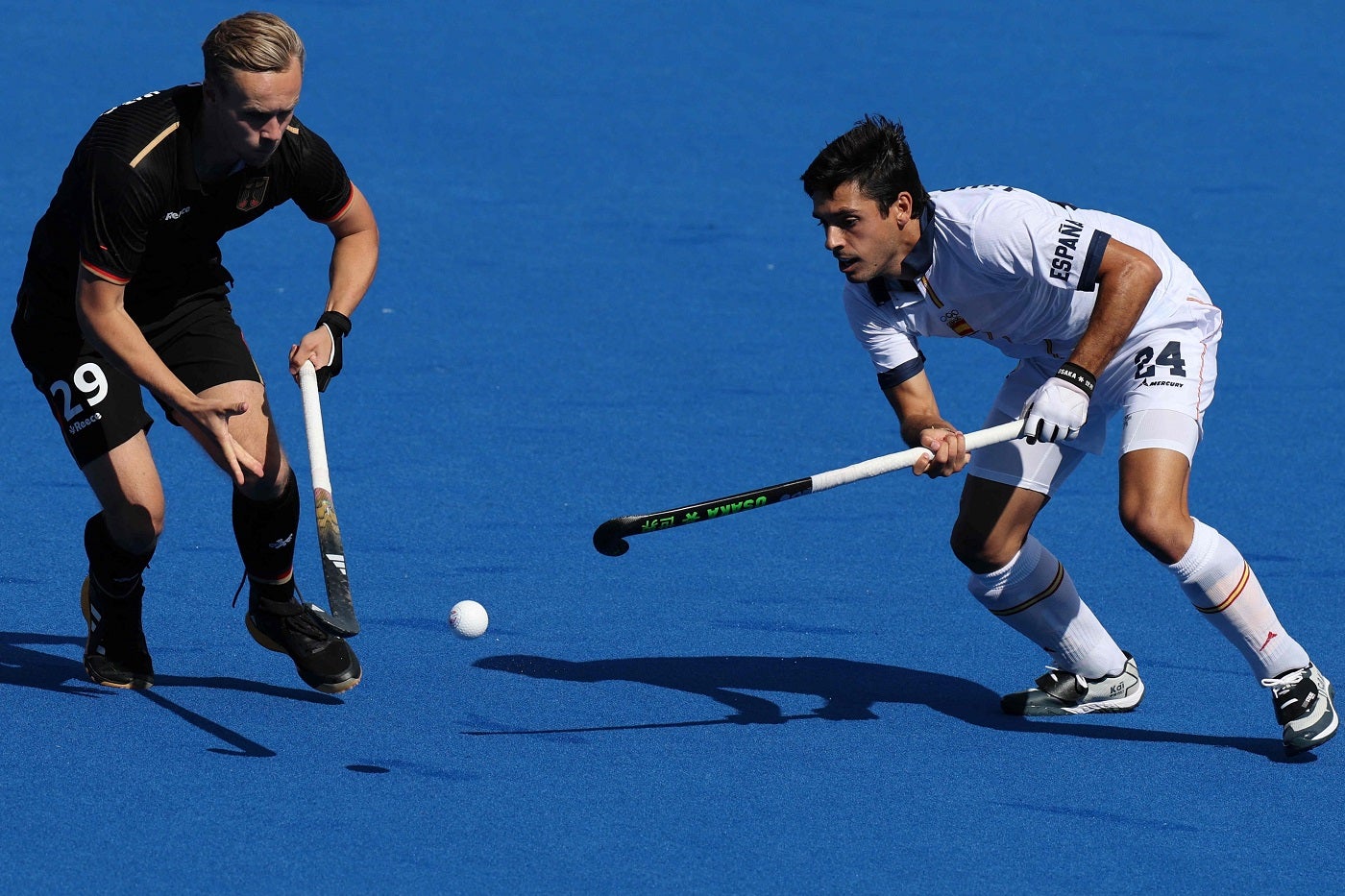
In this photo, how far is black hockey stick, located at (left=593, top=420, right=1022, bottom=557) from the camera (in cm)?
399

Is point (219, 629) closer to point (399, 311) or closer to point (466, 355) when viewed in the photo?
point (466, 355)

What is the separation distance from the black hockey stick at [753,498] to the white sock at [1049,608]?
42 cm

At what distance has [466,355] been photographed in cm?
785

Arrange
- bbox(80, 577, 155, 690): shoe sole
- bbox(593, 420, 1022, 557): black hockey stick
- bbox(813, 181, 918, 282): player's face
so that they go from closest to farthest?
bbox(593, 420, 1022, 557): black hockey stick
bbox(813, 181, 918, 282): player's face
bbox(80, 577, 155, 690): shoe sole

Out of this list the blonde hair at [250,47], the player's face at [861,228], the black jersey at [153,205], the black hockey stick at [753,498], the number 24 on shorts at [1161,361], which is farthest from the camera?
the number 24 on shorts at [1161,361]

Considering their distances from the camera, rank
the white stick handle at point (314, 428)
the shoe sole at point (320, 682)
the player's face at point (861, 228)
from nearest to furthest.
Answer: the player's face at point (861, 228), the white stick handle at point (314, 428), the shoe sole at point (320, 682)

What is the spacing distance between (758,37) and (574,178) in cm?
234

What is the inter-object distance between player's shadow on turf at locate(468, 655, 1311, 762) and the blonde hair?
1.72 m

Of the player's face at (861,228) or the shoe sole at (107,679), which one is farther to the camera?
the shoe sole at (107,679)

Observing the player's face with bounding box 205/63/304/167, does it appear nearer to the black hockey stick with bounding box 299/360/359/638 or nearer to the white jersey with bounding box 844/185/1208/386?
the black hockey stick with bounding box 299/360/359/638

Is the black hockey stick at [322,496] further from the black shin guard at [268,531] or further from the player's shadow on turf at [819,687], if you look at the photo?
the player's shadow on turf at [819,687]

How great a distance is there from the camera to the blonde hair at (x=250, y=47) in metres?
3.74

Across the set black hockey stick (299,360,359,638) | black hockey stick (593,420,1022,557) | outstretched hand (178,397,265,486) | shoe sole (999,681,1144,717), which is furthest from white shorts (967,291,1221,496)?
outstretched hand (178,397,265,486)

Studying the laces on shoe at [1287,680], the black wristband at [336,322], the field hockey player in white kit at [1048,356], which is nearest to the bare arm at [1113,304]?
the field hockey player in white kit at [1048,356]
